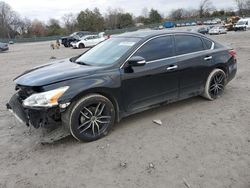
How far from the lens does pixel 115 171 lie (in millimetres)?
3238

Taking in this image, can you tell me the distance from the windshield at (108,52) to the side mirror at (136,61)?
250mm

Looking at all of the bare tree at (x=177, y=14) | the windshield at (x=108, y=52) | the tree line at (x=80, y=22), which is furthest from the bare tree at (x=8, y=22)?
the windshield at (x=108, y=52)

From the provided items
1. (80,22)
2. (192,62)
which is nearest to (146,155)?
(192,62)

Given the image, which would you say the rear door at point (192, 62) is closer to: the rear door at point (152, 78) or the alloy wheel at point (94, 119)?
the rear door at point (152, 78)

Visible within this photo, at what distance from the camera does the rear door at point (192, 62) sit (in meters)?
4.86

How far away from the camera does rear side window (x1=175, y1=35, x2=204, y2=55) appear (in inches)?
193

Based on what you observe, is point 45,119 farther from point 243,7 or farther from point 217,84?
point 243,7

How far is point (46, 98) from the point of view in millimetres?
3547

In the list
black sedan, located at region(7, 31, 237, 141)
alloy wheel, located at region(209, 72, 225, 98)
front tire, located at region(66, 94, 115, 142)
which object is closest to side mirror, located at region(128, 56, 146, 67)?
black sedan, located at region(7, 31, 237, 141)

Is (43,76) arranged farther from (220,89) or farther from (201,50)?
(220,89)

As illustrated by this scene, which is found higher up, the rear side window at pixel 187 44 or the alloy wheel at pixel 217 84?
the rear side window at pixel 187 44

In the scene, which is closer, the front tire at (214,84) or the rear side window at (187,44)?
the rear side window at (187,44)

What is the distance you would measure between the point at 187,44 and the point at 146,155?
253cm

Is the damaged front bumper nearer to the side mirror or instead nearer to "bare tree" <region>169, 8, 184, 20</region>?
the side mirror
